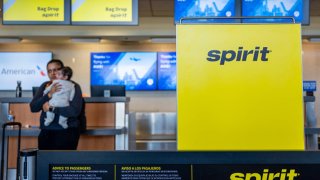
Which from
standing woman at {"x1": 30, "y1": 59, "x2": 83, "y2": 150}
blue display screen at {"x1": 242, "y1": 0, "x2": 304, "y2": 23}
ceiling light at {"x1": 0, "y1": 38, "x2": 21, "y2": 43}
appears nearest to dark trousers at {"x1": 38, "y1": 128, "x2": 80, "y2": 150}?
standing woman at {"x1": 30, "y1": 59, "x2": 83, "y2": 150}

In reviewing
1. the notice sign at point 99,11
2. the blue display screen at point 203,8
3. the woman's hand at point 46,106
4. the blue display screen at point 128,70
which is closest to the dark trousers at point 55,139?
the woman's hand at point 46,106

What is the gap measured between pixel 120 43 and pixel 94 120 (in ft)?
11.9

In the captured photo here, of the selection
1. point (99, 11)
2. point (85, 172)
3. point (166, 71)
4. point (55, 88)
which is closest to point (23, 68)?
point (166, 71)

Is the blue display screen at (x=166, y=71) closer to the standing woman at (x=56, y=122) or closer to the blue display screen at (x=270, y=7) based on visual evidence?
the blue display screen at (x=270, y=7)

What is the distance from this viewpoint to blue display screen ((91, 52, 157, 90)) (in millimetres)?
7742

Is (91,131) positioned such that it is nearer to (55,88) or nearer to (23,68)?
(55,88)

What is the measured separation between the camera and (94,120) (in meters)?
4.54

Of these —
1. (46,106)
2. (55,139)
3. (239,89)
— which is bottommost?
(55,139)

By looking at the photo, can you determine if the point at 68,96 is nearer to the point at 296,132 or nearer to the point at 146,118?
the point at 296,132

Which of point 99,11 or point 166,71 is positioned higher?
point 99,11

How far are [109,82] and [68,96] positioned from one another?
4.44 metres

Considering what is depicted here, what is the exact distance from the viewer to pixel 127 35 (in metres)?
6.86

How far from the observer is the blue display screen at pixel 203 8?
429 cm

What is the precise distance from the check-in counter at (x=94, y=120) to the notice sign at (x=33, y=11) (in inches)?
38.0
